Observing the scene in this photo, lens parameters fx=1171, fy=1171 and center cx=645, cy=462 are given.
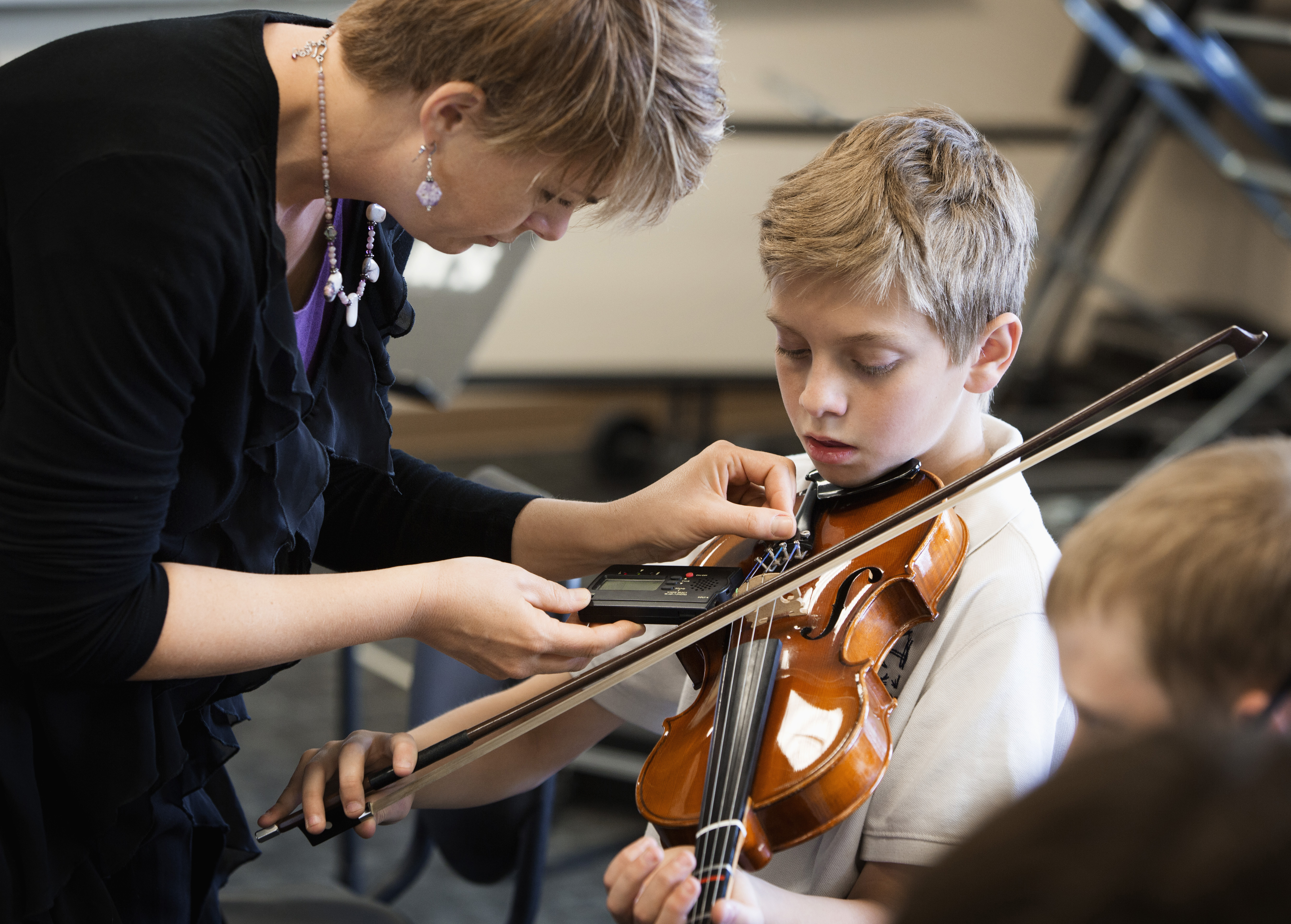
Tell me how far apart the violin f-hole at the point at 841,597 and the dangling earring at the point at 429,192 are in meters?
0.41

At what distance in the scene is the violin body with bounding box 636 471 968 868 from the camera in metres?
0.73

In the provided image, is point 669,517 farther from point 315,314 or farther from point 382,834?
point 382,834

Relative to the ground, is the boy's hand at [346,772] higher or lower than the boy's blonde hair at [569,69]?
lower

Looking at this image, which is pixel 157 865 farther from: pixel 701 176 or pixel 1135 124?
pixel 1135 124

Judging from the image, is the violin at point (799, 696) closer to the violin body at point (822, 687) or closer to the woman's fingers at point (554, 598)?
the violin body at point (822, 687)

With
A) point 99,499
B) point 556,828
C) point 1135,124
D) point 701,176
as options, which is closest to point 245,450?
point 99,499

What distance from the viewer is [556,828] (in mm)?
2113

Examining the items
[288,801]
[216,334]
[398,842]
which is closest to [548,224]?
[216,334]

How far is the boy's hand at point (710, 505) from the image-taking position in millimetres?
909

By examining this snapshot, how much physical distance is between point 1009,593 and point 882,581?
9cm

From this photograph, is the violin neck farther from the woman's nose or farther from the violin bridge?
the woman's nose

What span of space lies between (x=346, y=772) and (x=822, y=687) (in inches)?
13.4

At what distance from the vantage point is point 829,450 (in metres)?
0.97

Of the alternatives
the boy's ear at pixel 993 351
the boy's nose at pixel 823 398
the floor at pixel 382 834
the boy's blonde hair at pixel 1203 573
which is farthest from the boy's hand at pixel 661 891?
the floor at pixel 382 834
